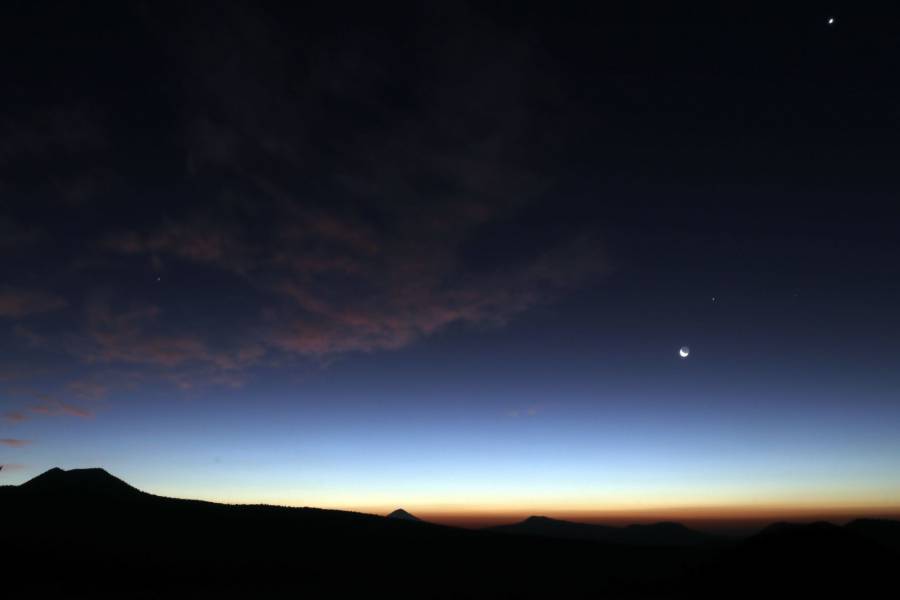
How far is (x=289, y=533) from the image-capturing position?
153ft

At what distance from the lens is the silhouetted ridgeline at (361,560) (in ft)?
95.7

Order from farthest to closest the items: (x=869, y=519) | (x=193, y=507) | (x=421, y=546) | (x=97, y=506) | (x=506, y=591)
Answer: (x=869, y=519) < (x=193, y=507) < (x=97, y=506) < (x=421, y=546) < (x=506, y=591)

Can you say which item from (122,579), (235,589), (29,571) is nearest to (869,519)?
(235,589)

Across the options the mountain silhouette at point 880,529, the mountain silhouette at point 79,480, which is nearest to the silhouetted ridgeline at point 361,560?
the mountain silhouette at point 880,529

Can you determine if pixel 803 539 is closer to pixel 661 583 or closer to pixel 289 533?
pixel 661 583

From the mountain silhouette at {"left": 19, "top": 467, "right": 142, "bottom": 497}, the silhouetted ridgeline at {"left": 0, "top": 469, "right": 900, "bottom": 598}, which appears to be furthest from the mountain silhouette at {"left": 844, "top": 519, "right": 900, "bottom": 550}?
the mountain silhouette at {"left": 19, "top": 467, "right": 142, "bottom": 497}

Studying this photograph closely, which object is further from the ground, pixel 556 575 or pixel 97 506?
pixel 97 506

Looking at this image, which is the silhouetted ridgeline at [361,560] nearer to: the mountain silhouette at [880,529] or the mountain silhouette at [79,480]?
the mountain silhouette at [880,529]

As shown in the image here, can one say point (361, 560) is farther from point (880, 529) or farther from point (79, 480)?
point (79, 480)

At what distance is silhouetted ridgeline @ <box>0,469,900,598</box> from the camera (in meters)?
29.2

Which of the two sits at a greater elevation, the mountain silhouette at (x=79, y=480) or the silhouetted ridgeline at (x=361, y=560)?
the mountain silhouette at (x=79, y=480)

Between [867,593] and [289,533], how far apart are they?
4427 cm

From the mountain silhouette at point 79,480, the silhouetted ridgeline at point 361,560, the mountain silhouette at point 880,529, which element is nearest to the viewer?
the silhouetted ridgeline at point 361,560

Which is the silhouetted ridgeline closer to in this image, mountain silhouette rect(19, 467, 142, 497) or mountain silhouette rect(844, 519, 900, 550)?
mountain silhouette rect(844, 519, 900, 550)
